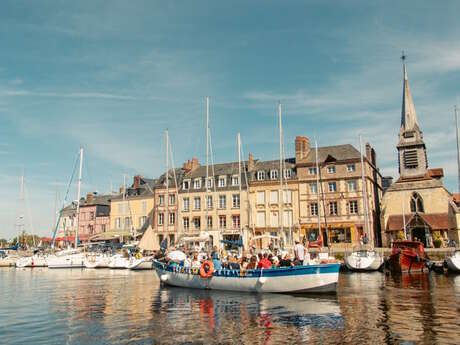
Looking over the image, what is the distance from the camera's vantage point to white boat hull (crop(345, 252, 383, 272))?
34.7 m

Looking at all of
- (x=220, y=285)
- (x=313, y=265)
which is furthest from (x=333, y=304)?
(x=220, y=285)

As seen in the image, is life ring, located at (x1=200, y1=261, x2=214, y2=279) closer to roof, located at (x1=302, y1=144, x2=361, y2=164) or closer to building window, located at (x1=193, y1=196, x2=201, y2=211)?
roof, located at (x1=302, y1=144, x2=361, y2=164)

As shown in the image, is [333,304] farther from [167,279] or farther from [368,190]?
[368,190]

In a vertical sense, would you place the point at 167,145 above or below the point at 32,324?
above

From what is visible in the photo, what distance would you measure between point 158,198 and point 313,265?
4196 centimetres

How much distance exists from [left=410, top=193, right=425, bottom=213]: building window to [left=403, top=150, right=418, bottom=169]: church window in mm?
4077

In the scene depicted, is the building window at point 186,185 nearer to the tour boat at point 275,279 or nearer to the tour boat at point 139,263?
the tour boat at point 139,263

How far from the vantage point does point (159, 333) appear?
42.8ft

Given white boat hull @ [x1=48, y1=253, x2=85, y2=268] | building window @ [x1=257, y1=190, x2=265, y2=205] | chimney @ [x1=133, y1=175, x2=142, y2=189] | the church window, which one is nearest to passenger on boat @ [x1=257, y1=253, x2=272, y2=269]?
building window @ [x1=257, y1=190, x2=265, y2=205]

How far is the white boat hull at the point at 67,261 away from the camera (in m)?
49.1

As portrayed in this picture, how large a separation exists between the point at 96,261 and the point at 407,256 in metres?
34.3

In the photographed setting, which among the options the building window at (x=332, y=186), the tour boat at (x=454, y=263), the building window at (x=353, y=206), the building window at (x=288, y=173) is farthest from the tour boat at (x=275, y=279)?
the building window at (x=288, y=173)

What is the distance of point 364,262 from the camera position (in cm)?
3469

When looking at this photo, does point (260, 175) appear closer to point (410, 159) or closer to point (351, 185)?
point (351, 185)
